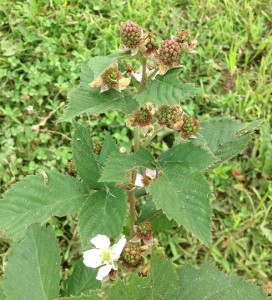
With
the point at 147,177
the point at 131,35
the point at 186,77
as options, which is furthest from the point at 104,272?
the point at 186,77

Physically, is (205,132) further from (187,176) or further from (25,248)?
(25,248)

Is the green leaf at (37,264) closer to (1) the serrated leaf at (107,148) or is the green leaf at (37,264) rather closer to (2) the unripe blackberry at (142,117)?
(1) the serrated leaf at (107,148)

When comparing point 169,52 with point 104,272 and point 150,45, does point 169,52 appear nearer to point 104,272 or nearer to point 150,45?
point 150,45

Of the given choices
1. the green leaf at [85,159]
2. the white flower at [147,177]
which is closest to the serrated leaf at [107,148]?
the green leaf at [85,159]

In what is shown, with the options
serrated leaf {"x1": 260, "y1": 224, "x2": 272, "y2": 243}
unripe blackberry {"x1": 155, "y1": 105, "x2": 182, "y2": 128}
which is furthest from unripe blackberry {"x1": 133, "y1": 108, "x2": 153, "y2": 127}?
serrated leaf {"x1": 260, "y1": 224, "x2": 272, "y2": 243}

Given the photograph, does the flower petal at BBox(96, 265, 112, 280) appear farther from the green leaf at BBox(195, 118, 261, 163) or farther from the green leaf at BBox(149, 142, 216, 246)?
the green leaf at BBox(195, 118, 261, 163)
